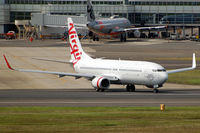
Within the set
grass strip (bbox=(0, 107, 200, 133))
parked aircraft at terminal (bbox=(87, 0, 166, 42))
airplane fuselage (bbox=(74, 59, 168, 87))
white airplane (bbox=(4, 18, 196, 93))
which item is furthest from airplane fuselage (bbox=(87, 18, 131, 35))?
grass strip (bbox=(0, 107, 200, 133))

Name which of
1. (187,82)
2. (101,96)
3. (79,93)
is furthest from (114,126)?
(187,82)

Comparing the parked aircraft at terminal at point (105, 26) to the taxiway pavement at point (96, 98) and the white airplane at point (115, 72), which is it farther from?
the taxiway pavement at point (96, 98)

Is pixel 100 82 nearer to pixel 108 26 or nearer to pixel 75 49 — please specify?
pixel 75 49

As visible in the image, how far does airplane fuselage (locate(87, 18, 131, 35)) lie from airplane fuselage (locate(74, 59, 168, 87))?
328ft

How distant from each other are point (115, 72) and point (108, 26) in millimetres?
109410

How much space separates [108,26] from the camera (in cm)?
16612

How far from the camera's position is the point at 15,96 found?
174 feet

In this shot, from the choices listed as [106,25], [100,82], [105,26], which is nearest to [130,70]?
[100,82]

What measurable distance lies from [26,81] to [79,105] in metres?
25.9

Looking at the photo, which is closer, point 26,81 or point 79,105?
point 79,105

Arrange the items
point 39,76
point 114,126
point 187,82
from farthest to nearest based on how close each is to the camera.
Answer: point 39,76 → point 187,82 → point 114,126

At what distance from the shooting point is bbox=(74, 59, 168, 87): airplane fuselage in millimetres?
54125

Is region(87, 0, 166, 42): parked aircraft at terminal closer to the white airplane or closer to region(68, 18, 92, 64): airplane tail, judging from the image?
region(68, 18, 92, 64): airplane tail

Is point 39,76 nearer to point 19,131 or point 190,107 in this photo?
point 190,107
